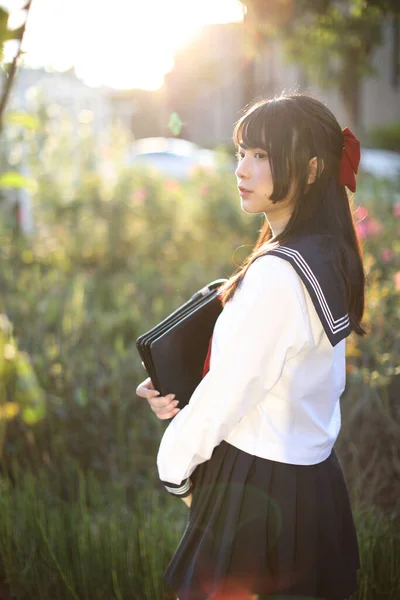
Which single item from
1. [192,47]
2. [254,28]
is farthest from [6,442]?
[192,47]

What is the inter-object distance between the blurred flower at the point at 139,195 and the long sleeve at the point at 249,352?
5333 millimetres

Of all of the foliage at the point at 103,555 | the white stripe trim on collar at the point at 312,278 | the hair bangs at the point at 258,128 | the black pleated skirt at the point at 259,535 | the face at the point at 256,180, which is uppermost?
the hair bangs at the point at 258,128

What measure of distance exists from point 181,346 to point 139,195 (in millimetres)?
5141

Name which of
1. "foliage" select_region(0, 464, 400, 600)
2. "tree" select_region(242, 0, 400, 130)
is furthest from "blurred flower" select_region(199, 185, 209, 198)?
"foliage" select_region(0, 464, 400, 600)

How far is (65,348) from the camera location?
3.58 meters

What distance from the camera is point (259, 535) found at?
56.1 inches

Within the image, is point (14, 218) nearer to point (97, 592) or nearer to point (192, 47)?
point (97, 592)

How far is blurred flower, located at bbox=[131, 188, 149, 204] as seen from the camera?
258 inches

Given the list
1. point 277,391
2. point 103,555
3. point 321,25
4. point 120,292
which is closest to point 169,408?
point 277,391

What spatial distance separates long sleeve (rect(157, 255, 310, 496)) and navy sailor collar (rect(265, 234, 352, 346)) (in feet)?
0.07

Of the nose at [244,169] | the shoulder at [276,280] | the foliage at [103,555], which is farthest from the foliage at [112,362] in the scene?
the shoulder at [276,280]

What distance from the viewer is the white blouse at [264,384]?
1.29 metres

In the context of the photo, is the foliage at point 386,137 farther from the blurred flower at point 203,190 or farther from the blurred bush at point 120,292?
the blurred flower at point 203,190

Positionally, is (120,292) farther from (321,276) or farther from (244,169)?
(321,276)
